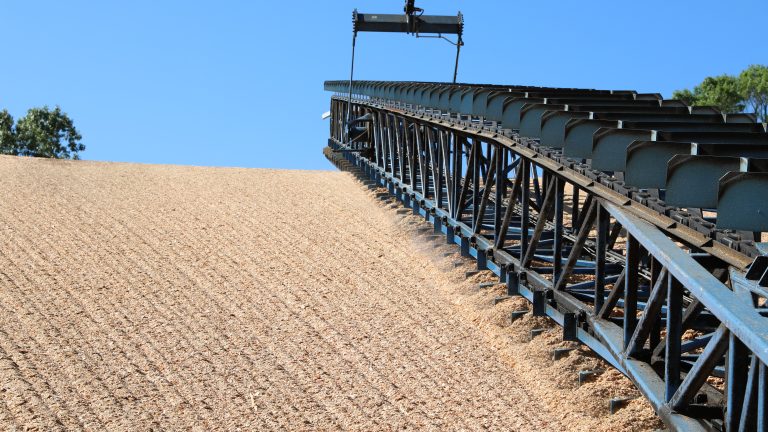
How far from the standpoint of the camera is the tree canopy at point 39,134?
183 feet

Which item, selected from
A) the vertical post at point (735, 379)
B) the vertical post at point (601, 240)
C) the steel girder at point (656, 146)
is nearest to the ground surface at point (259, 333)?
the vertical post at point (601, 240)

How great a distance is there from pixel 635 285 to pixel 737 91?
5415cm

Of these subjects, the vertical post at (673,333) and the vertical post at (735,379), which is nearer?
the vertical post at (735,379)

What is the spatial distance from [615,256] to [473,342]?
9.10ft

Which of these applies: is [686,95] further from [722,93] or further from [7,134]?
[7,134]

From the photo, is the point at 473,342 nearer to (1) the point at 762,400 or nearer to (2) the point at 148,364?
(2) the point at 148,364

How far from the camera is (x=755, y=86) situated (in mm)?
60812

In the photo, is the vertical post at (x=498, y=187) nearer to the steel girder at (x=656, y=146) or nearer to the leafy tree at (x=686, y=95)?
the steel girder at (x=656, y=146)

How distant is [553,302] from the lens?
553 inches

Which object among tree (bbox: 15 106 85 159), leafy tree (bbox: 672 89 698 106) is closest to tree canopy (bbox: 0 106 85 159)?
tree (bbox: 15 106 85 159)

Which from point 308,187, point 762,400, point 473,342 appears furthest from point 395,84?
point 762,400

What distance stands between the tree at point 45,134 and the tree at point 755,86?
35.8 m

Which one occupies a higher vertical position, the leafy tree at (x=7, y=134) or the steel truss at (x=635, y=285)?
the steel truss at (x=635, y=285)

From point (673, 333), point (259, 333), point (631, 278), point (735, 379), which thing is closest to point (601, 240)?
point (631, 278)
